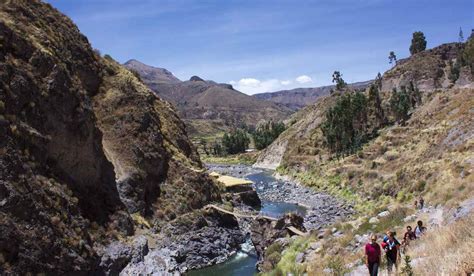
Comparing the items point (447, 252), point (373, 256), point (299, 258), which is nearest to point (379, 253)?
point (373, 256)

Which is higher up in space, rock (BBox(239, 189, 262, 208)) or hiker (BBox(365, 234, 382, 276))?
hiker (BBox(365, 234, 382, 276))

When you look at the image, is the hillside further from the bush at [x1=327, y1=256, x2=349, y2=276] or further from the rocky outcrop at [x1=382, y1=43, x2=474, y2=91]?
the rocky outcrop at [x1=382, y1=43, x2=474, y2=91]

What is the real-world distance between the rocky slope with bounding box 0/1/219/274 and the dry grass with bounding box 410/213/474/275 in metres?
20.8

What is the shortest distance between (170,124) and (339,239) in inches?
1532

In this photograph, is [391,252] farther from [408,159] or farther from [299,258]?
[408,159]

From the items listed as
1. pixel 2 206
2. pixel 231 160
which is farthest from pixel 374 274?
pixel 231 160

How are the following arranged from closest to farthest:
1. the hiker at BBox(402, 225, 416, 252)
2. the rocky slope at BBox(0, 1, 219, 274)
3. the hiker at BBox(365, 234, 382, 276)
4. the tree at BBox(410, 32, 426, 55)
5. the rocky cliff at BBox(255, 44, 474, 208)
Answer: the hiker at BBox(365, 234, 382, 276) → the hiker at BBox(402, 225, 416, 252) → the rocky slope at BBox(0, 1, 219, 274) → the rocky cliff at BBox(255, 44, 474, 208) → the tree at BBox(410, 32, 426, 55)

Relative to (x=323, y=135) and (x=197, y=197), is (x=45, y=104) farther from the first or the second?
(x=323, y=135)

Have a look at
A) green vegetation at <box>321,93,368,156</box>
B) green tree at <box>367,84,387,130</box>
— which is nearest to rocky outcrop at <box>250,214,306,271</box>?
green vegetation at <box>321,93,368,156</box>

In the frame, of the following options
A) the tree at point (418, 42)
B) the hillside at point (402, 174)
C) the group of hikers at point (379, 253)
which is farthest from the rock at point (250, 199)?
the tree at point (418, 42)

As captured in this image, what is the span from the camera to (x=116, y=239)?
3584cm

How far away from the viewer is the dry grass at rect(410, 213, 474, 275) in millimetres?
11008

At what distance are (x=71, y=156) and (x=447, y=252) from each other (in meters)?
30.1

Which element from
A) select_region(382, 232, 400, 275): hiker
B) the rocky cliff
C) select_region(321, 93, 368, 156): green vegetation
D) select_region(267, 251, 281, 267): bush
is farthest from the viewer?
select_region(321, 93, 368, 156): green vegetation
